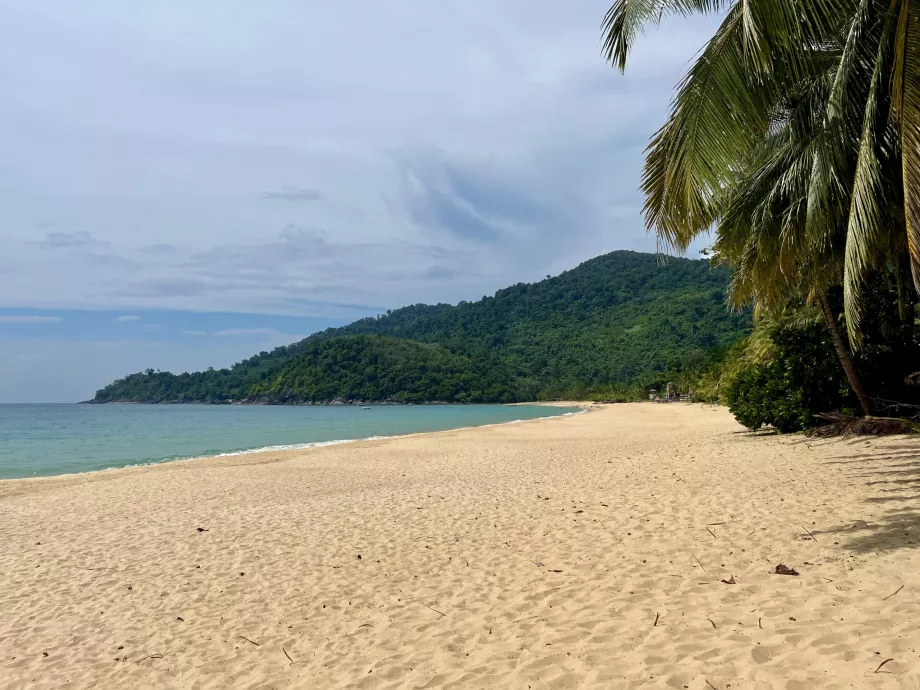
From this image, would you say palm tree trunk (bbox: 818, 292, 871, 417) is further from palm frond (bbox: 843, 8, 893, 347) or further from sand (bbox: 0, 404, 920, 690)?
palm frond (bbox: 843, 8, 893, 347)

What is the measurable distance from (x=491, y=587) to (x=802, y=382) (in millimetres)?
10513

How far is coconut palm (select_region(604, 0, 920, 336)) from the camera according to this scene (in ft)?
14.8

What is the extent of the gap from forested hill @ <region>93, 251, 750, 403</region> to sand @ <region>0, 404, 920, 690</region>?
77767 mm

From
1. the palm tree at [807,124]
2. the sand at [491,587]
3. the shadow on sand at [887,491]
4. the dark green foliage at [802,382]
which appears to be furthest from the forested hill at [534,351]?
the sand at [491,587]

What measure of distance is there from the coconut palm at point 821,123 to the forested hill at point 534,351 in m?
78.1

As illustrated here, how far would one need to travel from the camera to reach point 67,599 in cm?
479

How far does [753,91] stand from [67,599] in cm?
749

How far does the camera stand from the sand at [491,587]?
3.22m

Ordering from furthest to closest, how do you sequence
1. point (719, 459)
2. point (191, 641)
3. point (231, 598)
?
point (719, 459) → point (231, 598) → point (191, 641)

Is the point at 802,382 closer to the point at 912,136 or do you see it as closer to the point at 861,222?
the point at 861,222

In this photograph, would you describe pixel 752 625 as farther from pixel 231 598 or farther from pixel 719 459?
pixel 719 459

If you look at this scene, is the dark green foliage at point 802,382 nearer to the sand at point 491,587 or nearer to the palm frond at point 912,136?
the sand at point 491,587

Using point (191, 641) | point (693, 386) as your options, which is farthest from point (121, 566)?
point (693, 386)

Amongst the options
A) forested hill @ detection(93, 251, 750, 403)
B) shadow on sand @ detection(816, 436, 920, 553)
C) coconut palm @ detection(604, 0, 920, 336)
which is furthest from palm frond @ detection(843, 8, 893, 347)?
forested hill @ detection(93, 251, 750, 403)
